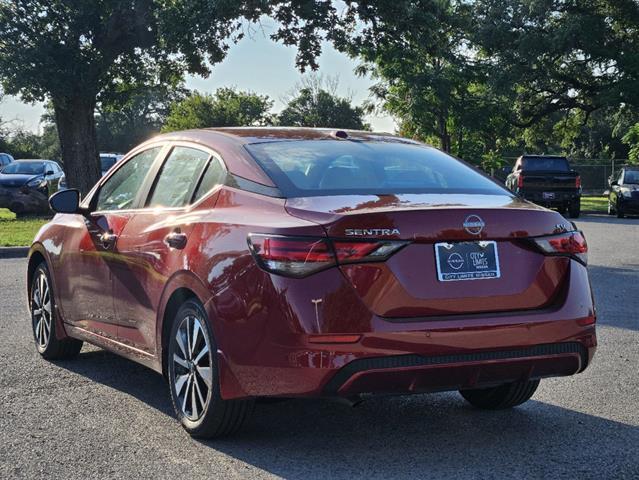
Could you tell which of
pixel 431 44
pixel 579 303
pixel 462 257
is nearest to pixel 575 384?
pixel 579 303

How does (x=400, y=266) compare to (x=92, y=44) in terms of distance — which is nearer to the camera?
(x=400, y=266)

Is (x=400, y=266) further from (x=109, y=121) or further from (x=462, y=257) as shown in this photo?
(x=109, y=121)

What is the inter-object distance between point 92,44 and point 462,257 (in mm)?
24442

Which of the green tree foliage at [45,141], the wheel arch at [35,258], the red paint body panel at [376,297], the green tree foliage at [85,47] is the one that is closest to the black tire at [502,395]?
the red paint body panel at [376,297]

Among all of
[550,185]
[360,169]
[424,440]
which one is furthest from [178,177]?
[550,185]

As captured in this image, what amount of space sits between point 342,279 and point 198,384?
1.13 metres

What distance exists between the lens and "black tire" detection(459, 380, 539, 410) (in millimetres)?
5488

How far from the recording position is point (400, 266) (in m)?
4.34

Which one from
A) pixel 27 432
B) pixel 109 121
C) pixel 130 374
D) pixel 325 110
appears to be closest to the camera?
pixel 27 432

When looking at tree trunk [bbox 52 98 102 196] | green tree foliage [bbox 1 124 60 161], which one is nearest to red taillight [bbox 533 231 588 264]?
tree trunk [bbox 52 98 102 196]

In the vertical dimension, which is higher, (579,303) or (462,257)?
(462,257)

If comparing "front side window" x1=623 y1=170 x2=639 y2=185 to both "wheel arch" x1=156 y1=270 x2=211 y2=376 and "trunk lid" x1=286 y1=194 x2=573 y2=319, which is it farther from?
"wheel arch" x1=156 y1=270 x2=211 y2=376

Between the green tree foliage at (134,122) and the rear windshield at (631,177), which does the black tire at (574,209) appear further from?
the green tree foliage at (134,122)

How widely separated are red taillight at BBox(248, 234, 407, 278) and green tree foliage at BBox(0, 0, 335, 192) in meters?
20.6
